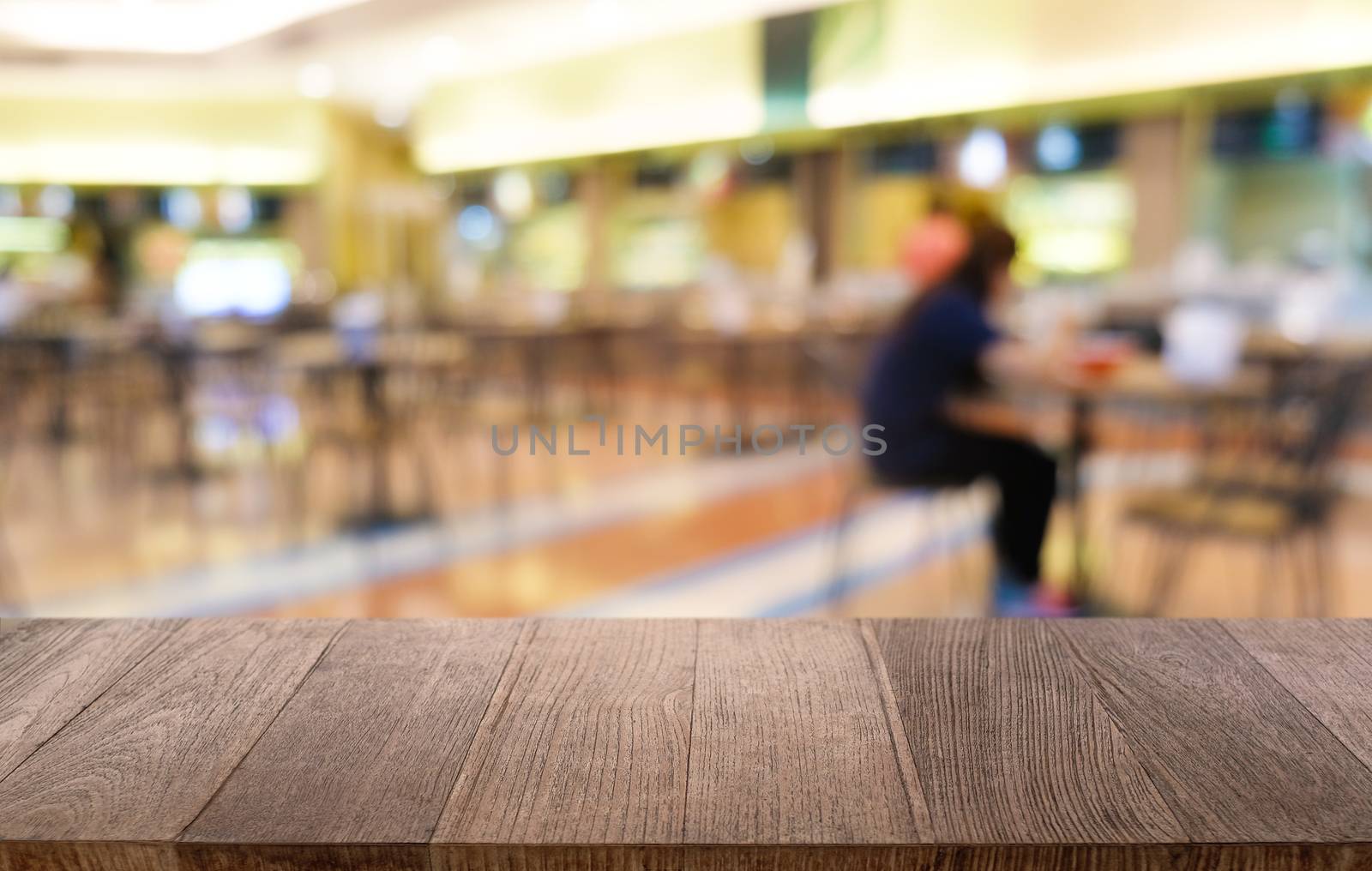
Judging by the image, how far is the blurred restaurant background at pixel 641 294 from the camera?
143 inches

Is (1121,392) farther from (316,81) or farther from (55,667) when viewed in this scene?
(316,81)

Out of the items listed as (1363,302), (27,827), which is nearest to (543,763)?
(27,827)

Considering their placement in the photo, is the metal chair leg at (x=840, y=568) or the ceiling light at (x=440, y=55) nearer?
the metal chair leg at (x=840, y=568)

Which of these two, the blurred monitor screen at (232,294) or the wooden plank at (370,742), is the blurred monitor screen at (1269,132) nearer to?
the blurred monitor screen at (232,294)

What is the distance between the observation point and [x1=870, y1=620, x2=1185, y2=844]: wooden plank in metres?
0.72

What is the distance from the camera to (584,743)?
2.73 feet

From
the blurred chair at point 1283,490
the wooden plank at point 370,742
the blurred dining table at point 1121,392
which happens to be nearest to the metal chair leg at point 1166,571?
the blurred chair at point 1283,490

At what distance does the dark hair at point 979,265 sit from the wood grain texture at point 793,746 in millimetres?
2063

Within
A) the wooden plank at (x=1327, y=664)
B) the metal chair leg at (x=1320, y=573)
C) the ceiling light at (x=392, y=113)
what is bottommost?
the metal chair leg at (x=1320, y=573)

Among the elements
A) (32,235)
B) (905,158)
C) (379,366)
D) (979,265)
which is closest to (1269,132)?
(905,158)

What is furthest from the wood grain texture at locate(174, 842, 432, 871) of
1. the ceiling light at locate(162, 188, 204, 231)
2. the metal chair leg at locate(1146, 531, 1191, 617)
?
the ceiling light at locate(162, 188, 204, 231)

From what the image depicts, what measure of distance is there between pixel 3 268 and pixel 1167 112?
34.5 ft

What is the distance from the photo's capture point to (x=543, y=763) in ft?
2.63

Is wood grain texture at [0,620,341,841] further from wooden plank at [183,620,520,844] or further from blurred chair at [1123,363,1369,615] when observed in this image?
blurred chair at [1123,363,1369,615]
